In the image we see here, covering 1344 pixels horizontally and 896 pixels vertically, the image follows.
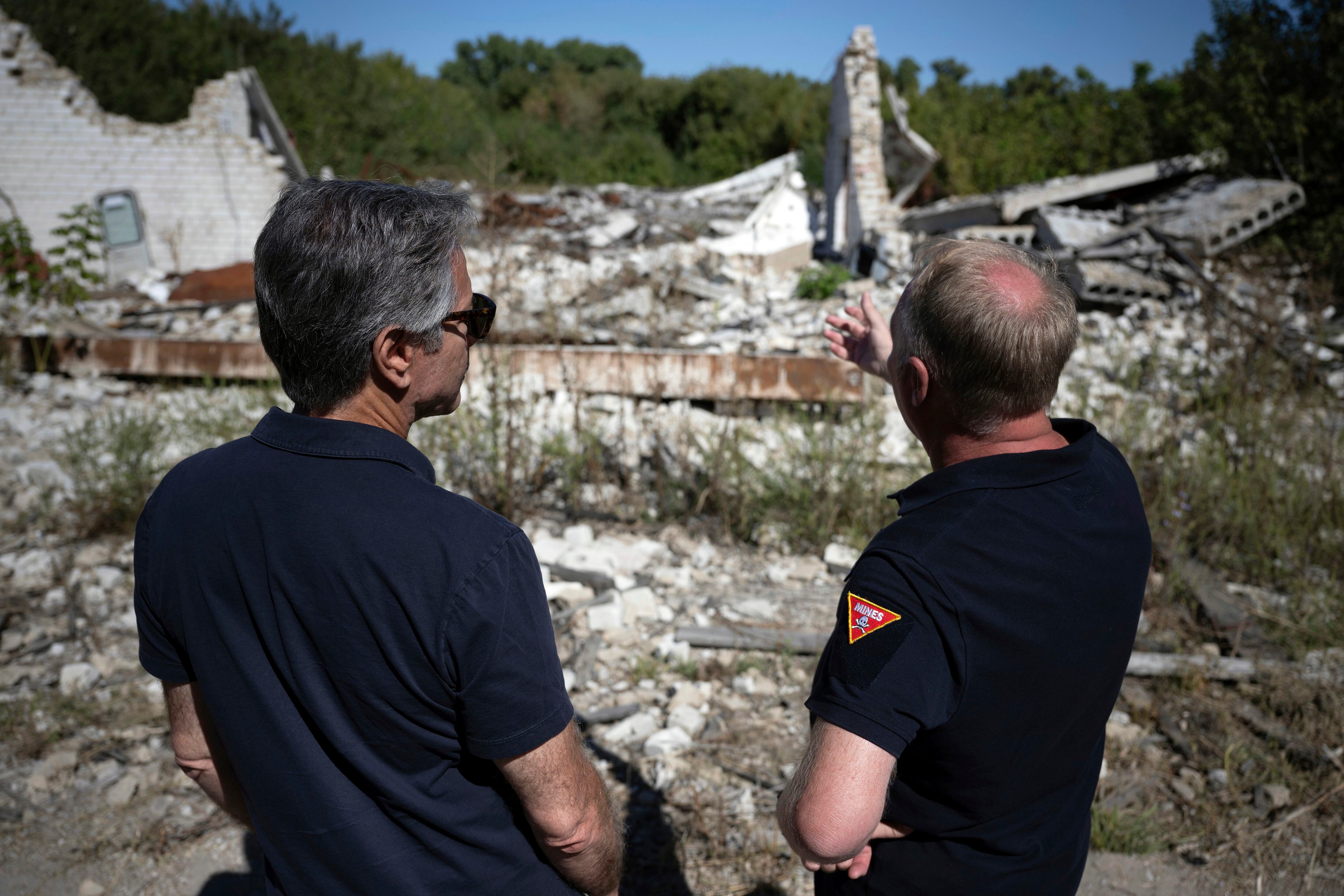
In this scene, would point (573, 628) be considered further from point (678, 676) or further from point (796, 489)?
point (796, 489)

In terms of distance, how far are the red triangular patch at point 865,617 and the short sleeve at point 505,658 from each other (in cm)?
46

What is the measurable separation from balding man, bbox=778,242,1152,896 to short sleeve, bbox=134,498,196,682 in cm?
109

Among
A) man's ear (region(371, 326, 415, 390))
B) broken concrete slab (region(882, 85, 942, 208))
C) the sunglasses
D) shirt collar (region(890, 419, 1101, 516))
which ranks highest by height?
broken concrete slab (region(882, 85, 942, 208))

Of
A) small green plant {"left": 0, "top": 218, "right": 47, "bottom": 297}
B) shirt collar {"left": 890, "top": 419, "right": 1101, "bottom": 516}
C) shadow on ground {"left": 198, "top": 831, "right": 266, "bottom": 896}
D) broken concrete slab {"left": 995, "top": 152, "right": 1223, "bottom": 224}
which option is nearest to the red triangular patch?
shirt collar {"left": 890, "top": 419, "right": 1101, "bottom": 516}

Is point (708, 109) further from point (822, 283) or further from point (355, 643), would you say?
point (355, 643)

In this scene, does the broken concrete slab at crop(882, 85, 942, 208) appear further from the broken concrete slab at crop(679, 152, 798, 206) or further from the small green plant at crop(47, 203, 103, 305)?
the small green plant at crop(47, 203, 103, 305)

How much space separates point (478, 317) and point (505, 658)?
1.98 feet

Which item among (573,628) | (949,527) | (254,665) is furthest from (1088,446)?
(573,628)

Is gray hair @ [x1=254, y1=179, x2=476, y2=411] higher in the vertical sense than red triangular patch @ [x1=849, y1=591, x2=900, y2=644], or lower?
higher

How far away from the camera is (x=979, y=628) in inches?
46.4

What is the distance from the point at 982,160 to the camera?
15.0 meters

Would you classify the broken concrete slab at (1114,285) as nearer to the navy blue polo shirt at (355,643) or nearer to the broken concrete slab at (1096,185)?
the broken concrete slab at (1096,185)

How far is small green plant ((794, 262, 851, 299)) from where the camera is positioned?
366 inches

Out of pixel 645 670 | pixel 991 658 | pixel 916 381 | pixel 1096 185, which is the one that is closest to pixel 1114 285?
pixel 1096 185
